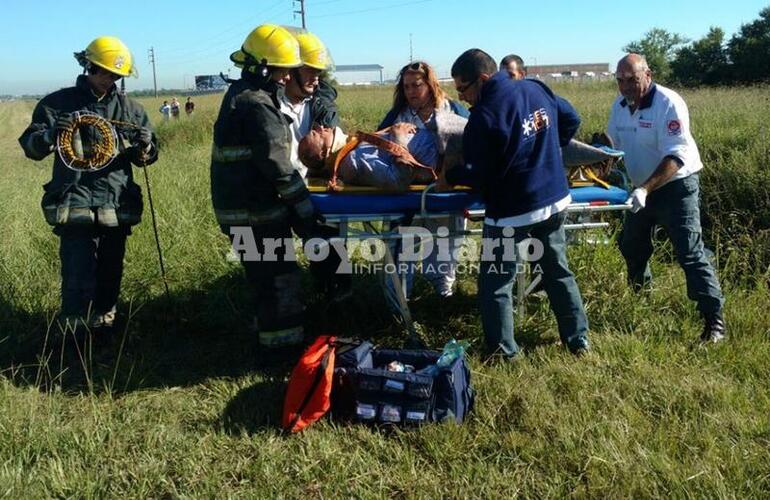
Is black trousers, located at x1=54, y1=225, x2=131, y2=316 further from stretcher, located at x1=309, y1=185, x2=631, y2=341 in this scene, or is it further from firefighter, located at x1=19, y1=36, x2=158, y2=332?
stretcher, located at x1=309, y1=185, x2=631, y2=341

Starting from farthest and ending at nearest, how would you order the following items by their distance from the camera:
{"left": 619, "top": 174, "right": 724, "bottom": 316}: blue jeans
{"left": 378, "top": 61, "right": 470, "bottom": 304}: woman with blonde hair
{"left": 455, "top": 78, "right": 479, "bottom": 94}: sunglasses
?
{"left": 378, "top": 61, "right": 470, "bottom": 304}: woman with blonde hair < {"left": 619, "top": 174, "right": 724, "bottom": 316}: blue jeans < {"left": 455, "top": 78, "right": 479, "bottom": 94}: sunglasses

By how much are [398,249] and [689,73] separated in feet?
97.4

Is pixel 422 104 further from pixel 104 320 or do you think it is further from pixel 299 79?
pixel 104 320

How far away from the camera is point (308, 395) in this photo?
2969 millimetres

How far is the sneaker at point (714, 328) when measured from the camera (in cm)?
359

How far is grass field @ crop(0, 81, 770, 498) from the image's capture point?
252 centimetres

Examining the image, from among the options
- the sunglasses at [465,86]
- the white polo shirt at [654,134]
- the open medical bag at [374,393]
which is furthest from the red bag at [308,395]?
the white polo shirt at [654,134]

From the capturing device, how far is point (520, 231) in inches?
129

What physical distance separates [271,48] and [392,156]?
90 cm

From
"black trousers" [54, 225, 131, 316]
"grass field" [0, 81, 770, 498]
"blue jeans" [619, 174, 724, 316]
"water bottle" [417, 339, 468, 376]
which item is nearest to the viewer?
"grass field" [0, 81, 770, 498]

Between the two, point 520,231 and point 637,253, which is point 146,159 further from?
point 637,253

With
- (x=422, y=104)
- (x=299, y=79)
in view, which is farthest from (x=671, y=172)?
(x=299, y=79)

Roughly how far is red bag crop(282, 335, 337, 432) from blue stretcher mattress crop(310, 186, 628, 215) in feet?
2.70

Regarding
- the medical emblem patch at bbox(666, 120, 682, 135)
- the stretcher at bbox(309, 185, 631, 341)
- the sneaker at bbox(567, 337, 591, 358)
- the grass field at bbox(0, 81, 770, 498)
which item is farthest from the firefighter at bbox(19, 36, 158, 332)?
the medical emblem patch at bbox(666, 120, 682, 135)
